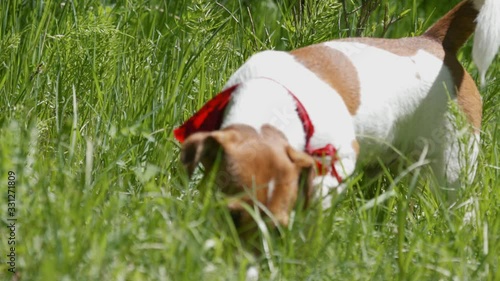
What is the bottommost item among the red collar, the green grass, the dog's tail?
the green grass

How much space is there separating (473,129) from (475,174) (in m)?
0.17

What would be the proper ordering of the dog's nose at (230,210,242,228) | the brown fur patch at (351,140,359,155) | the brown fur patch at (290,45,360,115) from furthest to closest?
the brown fur patch at (290,45,360,115) → the brown fur patch at (351,140,359,155) → the dog's nose at (230,210,242,228)

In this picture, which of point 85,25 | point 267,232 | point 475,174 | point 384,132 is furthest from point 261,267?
point 85,25

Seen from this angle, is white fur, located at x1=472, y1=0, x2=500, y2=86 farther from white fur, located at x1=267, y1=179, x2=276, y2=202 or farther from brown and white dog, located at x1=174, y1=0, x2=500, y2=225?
white fur, located at x1=267, y1=179, x2=276, y2=202

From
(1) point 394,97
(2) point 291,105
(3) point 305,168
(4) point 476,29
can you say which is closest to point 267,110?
(2) point 291,105

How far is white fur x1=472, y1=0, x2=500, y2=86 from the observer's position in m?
3.68

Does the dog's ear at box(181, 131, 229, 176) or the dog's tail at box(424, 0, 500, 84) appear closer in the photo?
the dog's ear at box(181, 131, 229, 176)

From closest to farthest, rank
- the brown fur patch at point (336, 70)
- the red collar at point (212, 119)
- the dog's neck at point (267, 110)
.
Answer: the dog's neck at point (267, 110)
the red collar at point (212, 119)
the brown fur patch at point (336, 70)

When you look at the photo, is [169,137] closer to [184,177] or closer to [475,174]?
[184,177]

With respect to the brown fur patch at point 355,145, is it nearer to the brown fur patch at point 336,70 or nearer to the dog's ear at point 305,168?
the brown fur patch at point 336,70

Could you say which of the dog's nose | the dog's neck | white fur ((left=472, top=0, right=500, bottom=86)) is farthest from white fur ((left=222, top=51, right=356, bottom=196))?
white fur ((left=472, top=0, right=500, bottom=86))

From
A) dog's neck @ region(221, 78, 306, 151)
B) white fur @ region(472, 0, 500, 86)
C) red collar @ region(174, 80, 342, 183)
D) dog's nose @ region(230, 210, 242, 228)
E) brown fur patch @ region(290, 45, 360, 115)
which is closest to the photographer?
dog's nose @ region(230, 210, 242, 228)

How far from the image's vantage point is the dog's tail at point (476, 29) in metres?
3.69

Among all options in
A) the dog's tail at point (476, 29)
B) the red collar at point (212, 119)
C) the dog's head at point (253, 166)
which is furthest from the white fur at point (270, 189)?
the dog's tail at point (476, 29)
